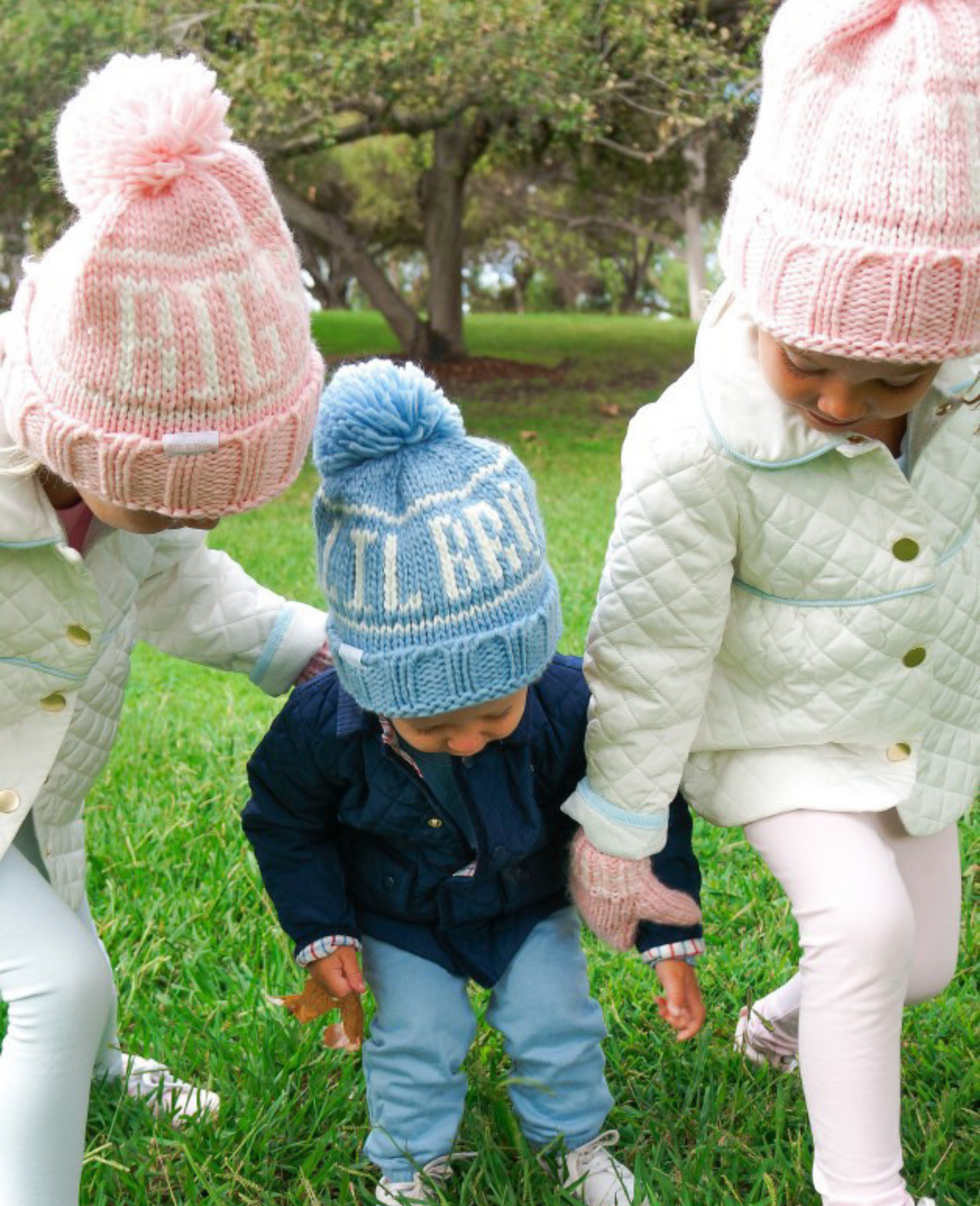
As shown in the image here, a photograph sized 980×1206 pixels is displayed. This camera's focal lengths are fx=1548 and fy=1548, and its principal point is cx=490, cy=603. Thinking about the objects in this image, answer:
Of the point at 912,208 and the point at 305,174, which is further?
the point at 305,174

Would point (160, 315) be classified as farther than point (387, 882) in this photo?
No

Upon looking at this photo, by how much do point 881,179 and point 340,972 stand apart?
1351 mm

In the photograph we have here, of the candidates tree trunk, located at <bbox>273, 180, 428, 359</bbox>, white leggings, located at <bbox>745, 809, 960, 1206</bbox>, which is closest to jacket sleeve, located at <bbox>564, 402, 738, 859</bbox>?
white leggings, located at <bbox>745, 809, 960, 1206</bbox>

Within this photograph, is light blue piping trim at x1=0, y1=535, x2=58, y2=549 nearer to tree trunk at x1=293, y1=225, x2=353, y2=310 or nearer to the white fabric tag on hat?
the white fabric tag on hat

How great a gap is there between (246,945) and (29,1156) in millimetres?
982

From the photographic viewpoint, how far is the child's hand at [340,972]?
232 centimetres

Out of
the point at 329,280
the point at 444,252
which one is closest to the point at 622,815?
the point at 444,252

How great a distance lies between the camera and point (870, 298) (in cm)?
185

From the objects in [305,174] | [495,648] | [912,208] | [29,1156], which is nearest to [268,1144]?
[29,1156]

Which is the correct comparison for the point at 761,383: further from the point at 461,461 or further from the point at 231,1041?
the point at 231,1041

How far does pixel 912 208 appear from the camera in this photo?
183 centimetres

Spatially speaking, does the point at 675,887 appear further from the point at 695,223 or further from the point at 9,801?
the point at 695,223

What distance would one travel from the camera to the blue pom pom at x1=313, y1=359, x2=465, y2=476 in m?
2.00

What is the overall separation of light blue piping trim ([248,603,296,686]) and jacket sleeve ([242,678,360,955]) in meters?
0.30
